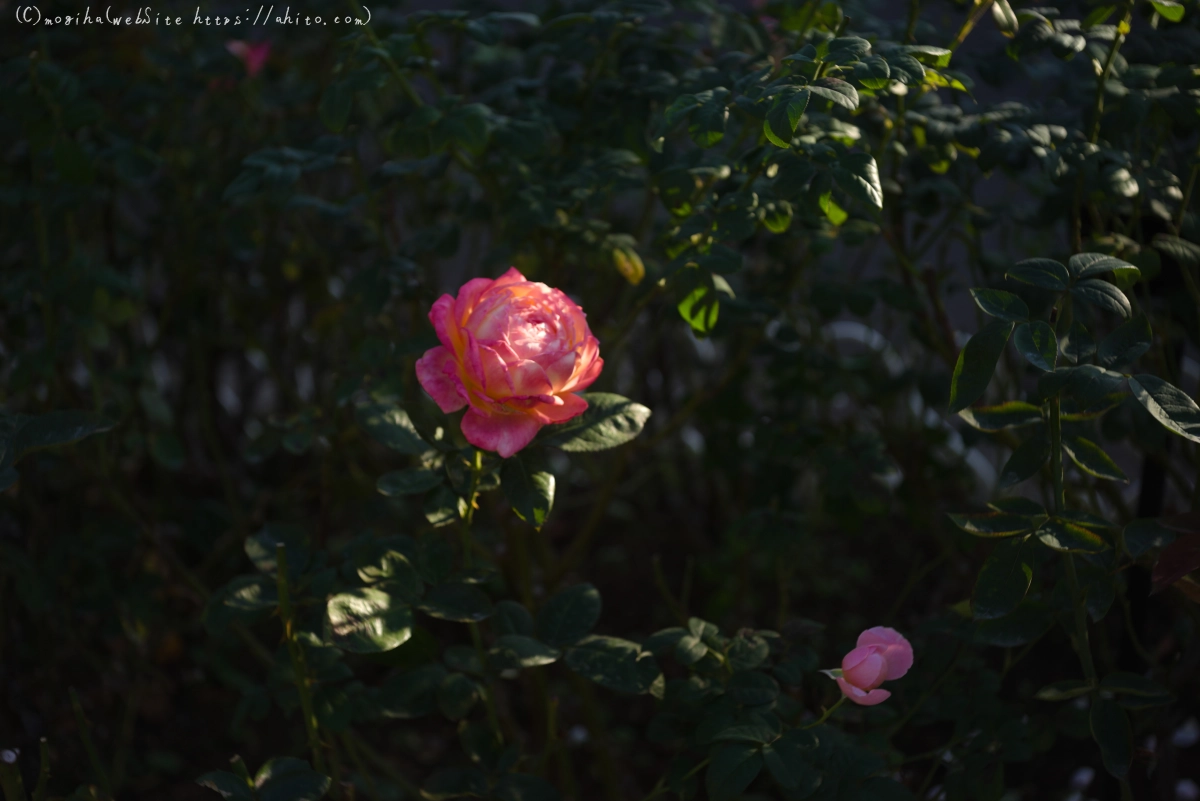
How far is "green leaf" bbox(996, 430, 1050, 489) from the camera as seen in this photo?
0.74 metres

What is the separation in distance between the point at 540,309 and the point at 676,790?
1.48ft

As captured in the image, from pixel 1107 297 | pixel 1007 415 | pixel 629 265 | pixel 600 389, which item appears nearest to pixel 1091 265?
pixel 1107 297

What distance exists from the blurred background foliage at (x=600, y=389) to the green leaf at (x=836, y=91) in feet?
0.06

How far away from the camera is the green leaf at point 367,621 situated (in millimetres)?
687

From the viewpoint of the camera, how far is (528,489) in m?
0.70

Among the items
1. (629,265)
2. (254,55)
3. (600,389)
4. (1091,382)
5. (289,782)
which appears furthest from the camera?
(254,55)

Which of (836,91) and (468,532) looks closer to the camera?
(836,91)

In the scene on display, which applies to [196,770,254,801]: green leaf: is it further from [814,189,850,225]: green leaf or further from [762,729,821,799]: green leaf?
[814,189,850,225]: green leaf

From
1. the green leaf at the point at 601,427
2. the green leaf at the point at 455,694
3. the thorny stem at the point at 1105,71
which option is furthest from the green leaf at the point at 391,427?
the thorny stem at the point at 1105,71

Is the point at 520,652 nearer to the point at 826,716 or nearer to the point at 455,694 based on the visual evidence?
the point at 455,694

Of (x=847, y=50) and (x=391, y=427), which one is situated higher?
(x=847, y=50)

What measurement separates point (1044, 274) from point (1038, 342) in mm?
66

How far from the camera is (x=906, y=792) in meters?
0.75

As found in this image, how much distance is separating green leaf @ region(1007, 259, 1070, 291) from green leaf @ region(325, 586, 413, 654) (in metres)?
0.54
